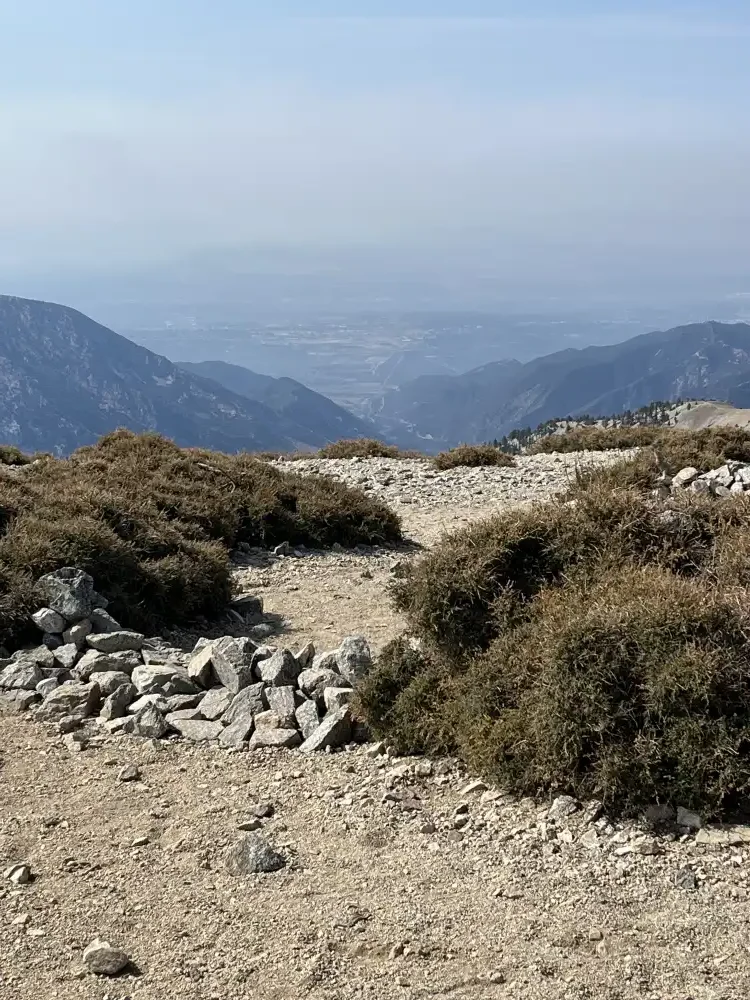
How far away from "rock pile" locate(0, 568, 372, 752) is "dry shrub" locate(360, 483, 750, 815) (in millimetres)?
458

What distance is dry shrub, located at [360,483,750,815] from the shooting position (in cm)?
497

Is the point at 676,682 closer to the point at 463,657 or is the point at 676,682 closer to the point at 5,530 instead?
the point at 463,657

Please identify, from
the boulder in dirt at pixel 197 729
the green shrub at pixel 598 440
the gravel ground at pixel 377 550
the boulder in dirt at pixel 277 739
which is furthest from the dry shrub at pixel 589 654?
the green shrub at pixel 598 440

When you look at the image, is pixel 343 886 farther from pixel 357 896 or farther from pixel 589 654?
pixel 589 654

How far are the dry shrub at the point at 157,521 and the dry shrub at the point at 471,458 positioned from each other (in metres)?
6.05

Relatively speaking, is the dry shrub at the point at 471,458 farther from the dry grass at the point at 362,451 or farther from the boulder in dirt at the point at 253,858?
the boulder in dirt at the point at 253,858

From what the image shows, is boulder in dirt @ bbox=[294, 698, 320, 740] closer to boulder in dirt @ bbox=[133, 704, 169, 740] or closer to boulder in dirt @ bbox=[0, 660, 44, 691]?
boulder in dirt @ bbox=[133, 704, 169, 740]

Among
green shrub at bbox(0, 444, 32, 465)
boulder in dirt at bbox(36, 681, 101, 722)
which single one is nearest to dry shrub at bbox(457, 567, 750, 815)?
boulder in dirt at bbox(36, 681, 101, 722)

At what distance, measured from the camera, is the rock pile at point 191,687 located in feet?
21.7

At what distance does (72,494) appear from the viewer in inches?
449

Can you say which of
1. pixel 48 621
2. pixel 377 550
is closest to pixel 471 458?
pixel 377 550

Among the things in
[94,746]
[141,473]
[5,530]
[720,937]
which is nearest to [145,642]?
[94,746]

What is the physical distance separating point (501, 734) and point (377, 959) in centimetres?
178

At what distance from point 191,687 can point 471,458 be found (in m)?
15.6
